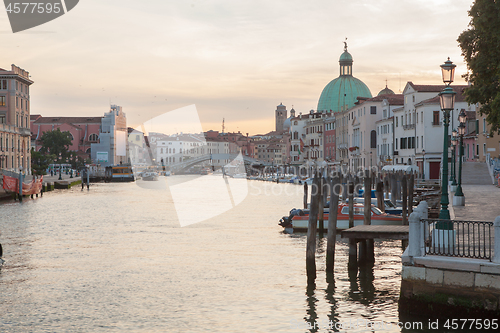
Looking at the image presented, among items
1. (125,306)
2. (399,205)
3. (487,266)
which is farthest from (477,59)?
(399,205)

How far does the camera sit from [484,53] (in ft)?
64.6

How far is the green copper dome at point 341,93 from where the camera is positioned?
109250mm

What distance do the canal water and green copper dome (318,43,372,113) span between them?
3369 inches

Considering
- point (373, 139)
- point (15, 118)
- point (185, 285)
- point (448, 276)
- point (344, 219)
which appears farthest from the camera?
point (373, 139)

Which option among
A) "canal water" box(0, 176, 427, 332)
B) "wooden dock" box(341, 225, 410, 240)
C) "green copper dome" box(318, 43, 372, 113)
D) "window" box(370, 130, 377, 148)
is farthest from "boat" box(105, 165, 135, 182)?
"wooden dock" box(341, 225, 410, 240)

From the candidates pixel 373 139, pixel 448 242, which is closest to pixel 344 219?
pixel 448 242

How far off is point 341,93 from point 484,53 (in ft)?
301

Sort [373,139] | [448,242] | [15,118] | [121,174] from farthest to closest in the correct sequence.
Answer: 1. [121,174]
2. [373,139]
3. [15,118]
4. [448,242]

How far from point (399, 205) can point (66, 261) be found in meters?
21.7

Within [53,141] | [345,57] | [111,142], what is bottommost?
[53,141]

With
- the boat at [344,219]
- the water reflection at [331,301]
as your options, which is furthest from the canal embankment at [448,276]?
the boat at [344,219]

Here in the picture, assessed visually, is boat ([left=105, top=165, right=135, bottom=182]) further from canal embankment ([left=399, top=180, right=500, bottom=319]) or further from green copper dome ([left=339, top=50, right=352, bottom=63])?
canal embankment ([left=399, top=180, right=500, bottom=319])

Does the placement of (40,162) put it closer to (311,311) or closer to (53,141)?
(53,141)

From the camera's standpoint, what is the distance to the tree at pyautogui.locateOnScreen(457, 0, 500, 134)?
18.2 meters
